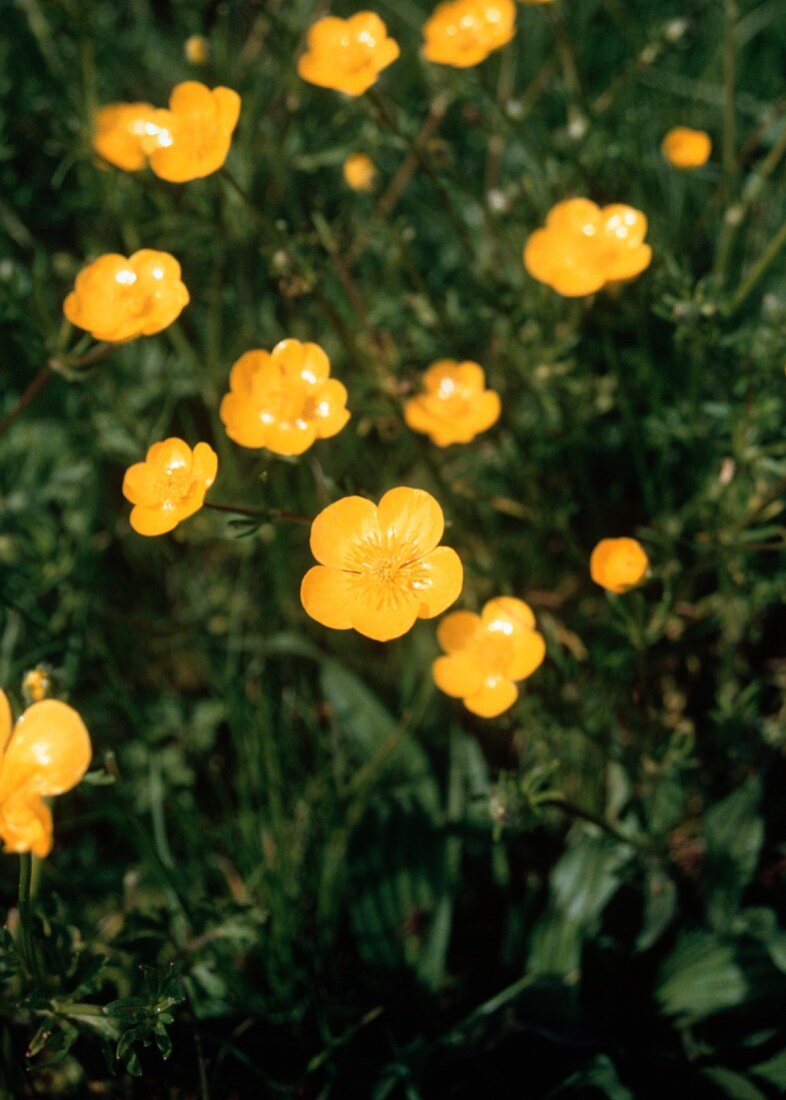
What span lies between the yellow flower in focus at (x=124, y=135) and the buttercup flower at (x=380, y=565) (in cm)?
109

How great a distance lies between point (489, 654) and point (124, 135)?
1556 millimetres

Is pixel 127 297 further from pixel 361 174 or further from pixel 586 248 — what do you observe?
pixel 586 248

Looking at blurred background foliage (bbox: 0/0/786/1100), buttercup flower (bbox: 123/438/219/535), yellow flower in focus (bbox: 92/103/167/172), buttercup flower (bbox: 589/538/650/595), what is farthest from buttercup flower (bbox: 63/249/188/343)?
buttercup flower (bbox: 589/538/650/595)

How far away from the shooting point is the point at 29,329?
88.9 inches

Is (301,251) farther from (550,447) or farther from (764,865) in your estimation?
(764,865)

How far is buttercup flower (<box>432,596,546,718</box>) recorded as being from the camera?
1.83 m

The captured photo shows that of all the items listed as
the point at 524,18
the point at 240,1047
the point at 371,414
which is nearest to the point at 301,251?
the point at 371,414

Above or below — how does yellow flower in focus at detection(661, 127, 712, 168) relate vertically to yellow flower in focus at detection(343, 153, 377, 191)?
above

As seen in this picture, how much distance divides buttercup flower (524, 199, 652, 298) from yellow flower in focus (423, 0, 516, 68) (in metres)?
0.38

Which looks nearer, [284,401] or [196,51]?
[284,401]

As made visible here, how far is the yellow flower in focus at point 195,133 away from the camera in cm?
191

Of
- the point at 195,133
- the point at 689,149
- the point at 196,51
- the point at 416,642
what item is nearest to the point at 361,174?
the point at 195,133

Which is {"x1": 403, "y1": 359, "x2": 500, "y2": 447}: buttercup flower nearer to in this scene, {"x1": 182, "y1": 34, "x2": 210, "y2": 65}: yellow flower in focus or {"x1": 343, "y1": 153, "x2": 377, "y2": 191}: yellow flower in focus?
{"x1": 343, "y1": 153, "x2": 377, "y2": 191}: yellow flower in focus

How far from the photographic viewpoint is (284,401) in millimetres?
1958
